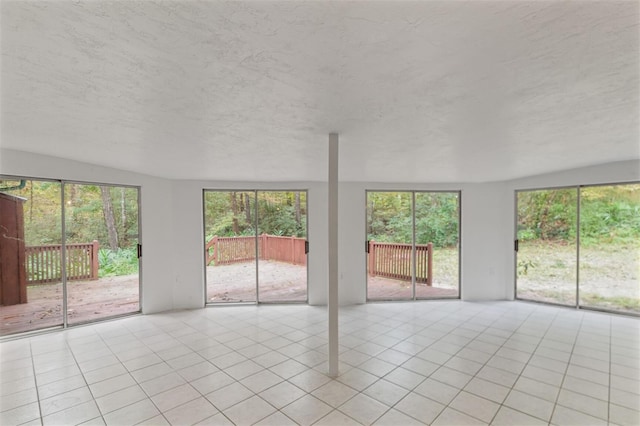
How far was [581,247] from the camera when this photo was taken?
16.8 feet

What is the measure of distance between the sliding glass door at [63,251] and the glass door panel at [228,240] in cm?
120

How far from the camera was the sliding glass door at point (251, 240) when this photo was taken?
564cm

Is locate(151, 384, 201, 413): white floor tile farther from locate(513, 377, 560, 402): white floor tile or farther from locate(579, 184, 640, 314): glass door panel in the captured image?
locate(579, 184, 640, 314): glass door panel

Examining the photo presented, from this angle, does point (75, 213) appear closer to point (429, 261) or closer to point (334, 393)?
point (334, 393)

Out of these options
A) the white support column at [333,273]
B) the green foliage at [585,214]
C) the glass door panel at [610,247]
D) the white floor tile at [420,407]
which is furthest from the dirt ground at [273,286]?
the white floor tile at [420,407]

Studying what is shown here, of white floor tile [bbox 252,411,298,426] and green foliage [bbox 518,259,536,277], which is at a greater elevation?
green foliage [bbox 518,259,536,277]

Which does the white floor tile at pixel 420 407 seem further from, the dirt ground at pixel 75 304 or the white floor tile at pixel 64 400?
the dirt ground at pixel 75 304

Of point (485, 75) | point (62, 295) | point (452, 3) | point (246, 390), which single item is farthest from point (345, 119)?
point (62, 295)

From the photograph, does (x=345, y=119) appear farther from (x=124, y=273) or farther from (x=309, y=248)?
(x=124, y=273)

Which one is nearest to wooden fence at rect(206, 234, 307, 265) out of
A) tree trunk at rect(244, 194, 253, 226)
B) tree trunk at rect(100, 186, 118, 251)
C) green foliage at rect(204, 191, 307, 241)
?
green foliage at rect(204, 191, 307, 241)

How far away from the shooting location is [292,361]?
3.33 metres

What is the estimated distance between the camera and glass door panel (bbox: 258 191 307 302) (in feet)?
18.8

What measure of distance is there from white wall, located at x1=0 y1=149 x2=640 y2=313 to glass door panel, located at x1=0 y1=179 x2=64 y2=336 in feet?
1.89

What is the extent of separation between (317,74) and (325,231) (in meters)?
4.21
